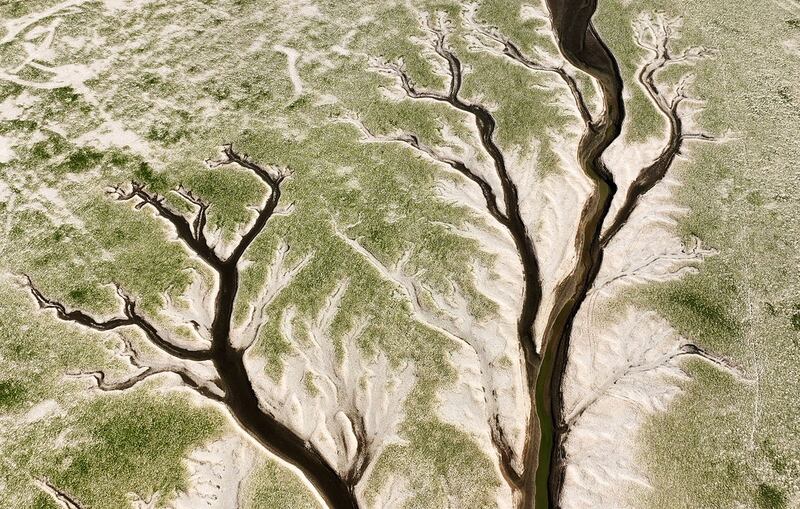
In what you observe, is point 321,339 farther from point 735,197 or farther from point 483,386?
point 735,197

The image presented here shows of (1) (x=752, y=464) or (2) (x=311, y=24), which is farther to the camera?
(2) (x=311, y=24)

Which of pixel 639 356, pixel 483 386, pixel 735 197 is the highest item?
pixel 735 197

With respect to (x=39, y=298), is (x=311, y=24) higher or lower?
higher

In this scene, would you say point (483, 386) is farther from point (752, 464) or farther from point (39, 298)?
point (39, 298)

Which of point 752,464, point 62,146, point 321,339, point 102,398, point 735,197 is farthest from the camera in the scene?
point 62,146

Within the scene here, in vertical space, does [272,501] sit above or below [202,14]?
below

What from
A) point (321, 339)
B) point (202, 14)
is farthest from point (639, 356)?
point (202, 14)

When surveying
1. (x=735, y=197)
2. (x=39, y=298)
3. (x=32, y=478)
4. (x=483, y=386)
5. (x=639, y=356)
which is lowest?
(x=32, y=478)

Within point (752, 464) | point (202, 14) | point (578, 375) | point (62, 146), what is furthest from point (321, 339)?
A: point (202, 14)

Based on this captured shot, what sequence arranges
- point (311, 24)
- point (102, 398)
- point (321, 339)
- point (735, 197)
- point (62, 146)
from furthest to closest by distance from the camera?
point (311, 24)
point (62, 146)
point (735, 197)
point (321, 339)
point (102, 398)
